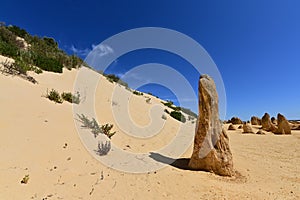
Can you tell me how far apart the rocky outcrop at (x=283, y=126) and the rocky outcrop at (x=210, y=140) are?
42.3 ft

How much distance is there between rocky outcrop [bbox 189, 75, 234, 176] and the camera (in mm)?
5219

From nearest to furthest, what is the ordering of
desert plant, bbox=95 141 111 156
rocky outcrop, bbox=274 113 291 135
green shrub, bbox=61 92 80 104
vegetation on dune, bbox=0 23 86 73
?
desert plant, bbox=95 141 111 156 < green shrub, bbox=61 92 80 104 < vegetation on dune, bbox=0 23 86 73 < rocky outcrop, bbox=274 113 291 135

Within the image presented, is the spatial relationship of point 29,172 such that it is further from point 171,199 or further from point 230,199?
point 230,199

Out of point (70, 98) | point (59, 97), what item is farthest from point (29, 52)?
point (59, 97)

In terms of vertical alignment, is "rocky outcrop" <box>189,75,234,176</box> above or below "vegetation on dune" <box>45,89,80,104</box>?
below

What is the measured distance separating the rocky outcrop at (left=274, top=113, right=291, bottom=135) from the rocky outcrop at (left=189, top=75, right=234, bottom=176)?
508 inches

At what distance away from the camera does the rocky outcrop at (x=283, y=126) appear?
603 inches

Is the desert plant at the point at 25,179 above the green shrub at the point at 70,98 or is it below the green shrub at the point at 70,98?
below

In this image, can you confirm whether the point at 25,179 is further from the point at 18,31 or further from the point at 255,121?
the point at 255,121

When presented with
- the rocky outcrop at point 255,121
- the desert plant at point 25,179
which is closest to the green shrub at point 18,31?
the desert plant at point 25,179

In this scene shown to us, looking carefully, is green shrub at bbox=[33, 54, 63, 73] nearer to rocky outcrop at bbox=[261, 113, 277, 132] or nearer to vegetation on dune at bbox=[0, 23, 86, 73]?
vegetation on dune at bbox=[0, 23, 86, 73]

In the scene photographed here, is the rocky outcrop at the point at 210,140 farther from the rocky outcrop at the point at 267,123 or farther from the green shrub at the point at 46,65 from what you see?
the rocky outcrop at the point at 267,123

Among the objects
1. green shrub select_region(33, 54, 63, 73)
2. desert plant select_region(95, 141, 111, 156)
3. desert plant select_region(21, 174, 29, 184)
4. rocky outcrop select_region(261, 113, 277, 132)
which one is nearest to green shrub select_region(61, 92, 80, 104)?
desert plant select_region(95, 141, 111, 156)

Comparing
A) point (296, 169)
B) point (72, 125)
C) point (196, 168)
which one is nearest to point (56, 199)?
point (72, 125)
